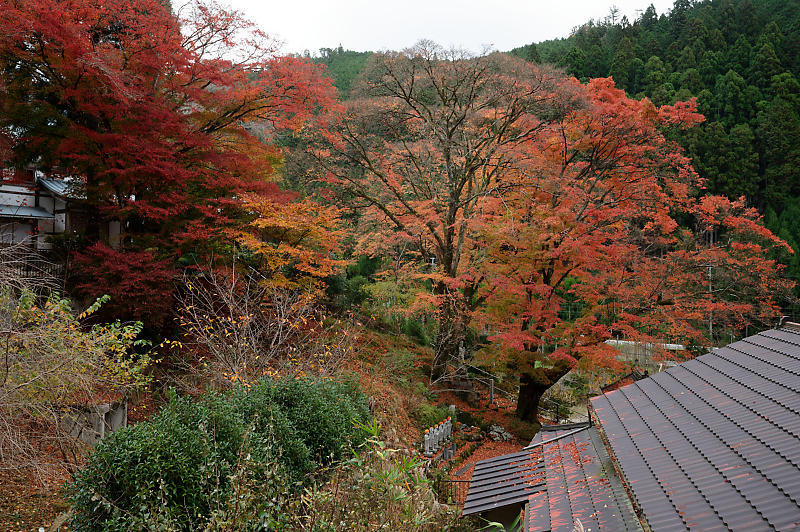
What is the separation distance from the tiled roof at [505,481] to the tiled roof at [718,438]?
1175 mm

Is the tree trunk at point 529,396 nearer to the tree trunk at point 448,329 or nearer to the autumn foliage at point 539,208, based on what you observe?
the autumn foliage at point 539,208

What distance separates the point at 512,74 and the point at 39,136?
11550mm

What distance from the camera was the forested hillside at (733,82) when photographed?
29.0 m

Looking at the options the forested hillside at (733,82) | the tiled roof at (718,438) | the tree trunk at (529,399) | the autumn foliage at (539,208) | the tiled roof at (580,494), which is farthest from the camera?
the forested hillside at (733,82)

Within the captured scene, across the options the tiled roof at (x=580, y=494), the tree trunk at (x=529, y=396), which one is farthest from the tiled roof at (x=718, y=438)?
the tree trunk at (x=529, y=396)

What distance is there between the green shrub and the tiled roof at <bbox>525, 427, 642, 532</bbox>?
270 centimetres

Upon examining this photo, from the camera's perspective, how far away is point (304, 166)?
16438 millimetres

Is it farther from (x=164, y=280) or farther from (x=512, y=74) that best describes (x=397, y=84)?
(x=164, y=280)

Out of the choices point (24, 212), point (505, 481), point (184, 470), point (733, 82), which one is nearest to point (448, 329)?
point (505, 481)

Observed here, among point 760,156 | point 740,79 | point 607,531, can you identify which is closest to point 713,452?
point 607,531

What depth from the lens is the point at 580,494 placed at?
5285 millimetres

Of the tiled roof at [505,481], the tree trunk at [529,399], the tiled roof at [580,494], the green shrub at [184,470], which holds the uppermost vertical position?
the green shrub at [184,470]

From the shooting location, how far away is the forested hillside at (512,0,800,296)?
29.0 meters

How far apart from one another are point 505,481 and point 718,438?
2985 millimetres
